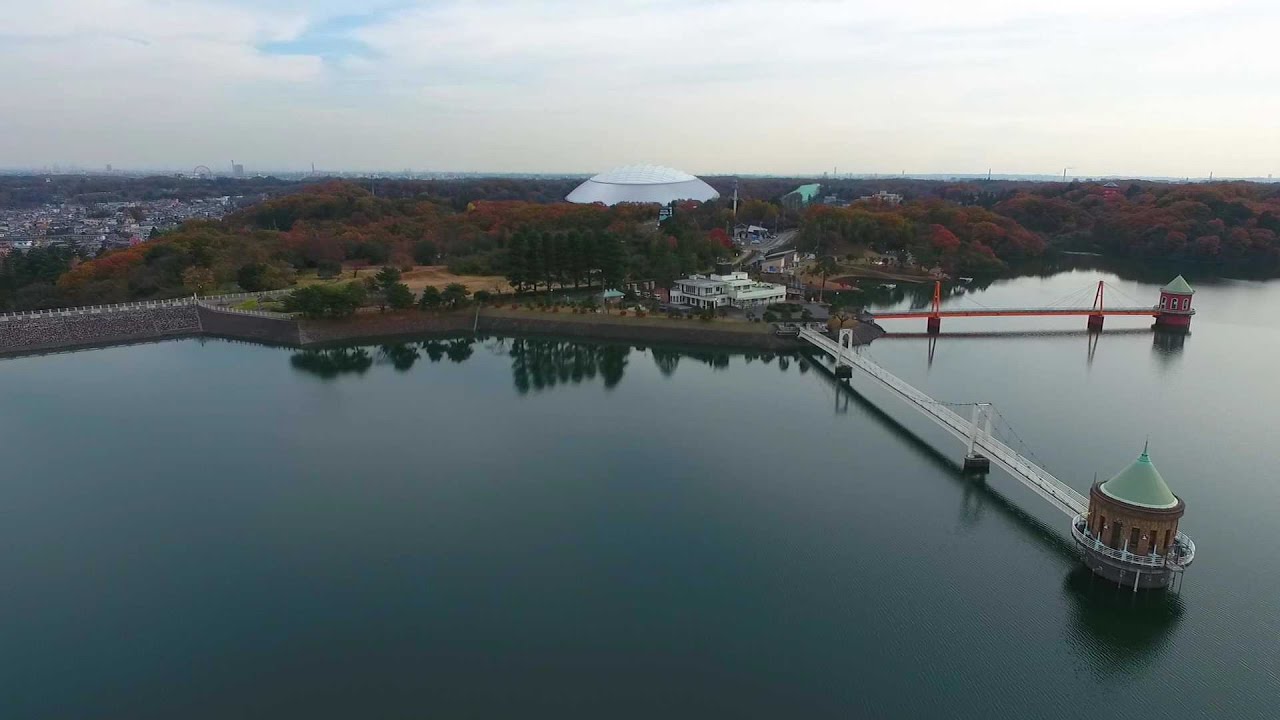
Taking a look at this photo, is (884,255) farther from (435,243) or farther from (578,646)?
(578,646)

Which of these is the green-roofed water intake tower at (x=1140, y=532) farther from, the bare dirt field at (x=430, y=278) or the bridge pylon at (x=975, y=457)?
the bare dirt field at (x=430, y=278)

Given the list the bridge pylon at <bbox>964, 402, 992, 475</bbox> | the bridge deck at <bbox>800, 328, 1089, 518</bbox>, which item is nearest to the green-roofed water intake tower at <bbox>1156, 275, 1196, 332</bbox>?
the bridge deck at <bbox>800, 328, 1089, 518</bbox>

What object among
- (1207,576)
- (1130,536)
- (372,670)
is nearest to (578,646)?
(372,670)

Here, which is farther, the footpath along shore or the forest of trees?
the forest of trees

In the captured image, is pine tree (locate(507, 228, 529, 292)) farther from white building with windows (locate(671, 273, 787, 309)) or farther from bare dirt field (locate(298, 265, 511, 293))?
white building with windows (locate(671, 273, 787, 309))

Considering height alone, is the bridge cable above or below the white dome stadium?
below

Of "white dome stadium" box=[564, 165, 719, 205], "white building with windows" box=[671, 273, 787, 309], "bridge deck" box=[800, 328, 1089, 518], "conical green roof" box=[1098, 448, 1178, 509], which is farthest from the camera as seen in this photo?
"white dome stadium" box=[564, 165, 719, 205]

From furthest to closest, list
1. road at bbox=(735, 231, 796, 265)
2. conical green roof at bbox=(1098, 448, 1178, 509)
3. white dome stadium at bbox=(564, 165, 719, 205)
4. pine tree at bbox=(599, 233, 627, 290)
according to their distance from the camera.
→ white dome stadium at bbox=(564, 165, 719, 205) < road at bbox=(735, 231, 796, 265) < pine tree at bbox=(599, 233, 627, 290) < conical green roof at bbox=(1098, 448, 1178, 509)
